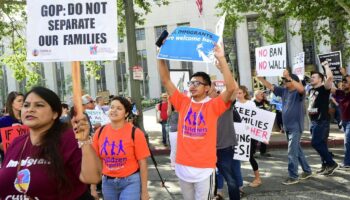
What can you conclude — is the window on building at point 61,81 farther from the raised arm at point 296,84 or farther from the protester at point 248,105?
the raised arm at point 296,84

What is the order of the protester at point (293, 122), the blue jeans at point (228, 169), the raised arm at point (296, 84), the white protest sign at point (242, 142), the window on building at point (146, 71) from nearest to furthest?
the blue jeans at point (228, 169) → the white protest sign at point (242, 142) → the raised arm at point (296, 84) → the protester at point (293, 122) → the window on building at point (146, 71)

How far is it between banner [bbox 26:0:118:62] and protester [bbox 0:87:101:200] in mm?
743

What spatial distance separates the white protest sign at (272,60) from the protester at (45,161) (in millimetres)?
5430

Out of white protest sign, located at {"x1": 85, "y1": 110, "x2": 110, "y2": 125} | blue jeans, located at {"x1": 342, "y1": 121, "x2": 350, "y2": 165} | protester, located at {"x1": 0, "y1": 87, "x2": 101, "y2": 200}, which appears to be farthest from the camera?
white protest sign, located at {"x1": 85, "y1": 110, "x2": 110, "y2": 125}

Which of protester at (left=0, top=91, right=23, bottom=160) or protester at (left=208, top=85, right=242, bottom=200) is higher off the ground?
protester at (left=0, top=91, right=23, bottom=160)

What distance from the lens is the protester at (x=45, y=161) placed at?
247 centimetres

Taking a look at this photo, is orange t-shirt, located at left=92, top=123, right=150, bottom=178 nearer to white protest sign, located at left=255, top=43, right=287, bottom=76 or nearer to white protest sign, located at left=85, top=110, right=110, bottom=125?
white protest sign, located at left=255, top=43, right=287, bottom=76

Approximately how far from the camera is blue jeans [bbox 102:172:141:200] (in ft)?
13.4

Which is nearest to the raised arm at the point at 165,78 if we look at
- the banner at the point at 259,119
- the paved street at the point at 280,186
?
the paved street at the point at 280,186

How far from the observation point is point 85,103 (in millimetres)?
8609

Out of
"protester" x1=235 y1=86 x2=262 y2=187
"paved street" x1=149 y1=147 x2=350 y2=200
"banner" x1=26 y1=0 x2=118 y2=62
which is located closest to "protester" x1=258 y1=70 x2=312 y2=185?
"paved street" x1=149 y1=147 x2=350 y2=200

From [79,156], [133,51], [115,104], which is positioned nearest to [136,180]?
[115,104]

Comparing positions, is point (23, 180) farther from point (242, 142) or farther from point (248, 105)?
point (248, 105)

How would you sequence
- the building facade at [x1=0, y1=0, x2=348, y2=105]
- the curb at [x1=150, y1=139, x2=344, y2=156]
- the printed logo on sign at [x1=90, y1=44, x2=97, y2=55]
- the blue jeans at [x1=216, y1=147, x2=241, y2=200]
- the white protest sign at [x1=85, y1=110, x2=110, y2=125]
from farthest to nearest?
the building facade at [x1=0, y1=0, x2=348, y2=105]
the curb at [x1=150, y1=139, x2=344, y2=156]
the white protest sign at [x1=85, y1=110, x2=110, y2=125]
the blue jeans at [x1=216, y1=147, x2=241, y2=200]
the printed logo on sign at [x1=90, y1=44, x2=97, y2=55]
